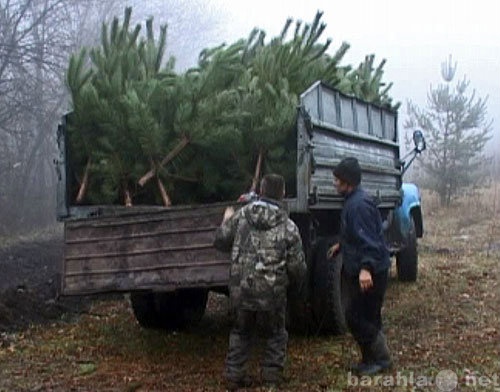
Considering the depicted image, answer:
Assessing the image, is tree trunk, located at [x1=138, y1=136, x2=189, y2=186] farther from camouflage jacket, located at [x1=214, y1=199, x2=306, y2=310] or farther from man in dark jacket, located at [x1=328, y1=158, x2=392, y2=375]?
man in dark jacket, located at [x1=328, y1=158, x2=392, y2=375]

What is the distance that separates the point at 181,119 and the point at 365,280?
1.92 m

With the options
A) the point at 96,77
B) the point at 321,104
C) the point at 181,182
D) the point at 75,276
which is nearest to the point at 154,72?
the point at 96,77

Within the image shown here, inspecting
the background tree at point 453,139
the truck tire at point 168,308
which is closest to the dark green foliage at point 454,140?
the background tree at point 453,139

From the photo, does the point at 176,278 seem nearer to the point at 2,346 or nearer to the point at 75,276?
the point at 75,276

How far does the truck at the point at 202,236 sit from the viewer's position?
5.34 metres

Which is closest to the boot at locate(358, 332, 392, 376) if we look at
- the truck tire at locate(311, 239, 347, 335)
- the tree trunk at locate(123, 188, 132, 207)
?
the truck tire at locate(311, 239, 347, 335)

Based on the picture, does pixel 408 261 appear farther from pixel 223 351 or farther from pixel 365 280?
pixel 365 280

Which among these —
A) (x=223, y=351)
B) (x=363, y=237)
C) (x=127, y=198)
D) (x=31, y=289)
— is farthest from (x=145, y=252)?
(x=31, y=289)

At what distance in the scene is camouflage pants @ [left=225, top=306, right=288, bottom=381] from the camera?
4.98m

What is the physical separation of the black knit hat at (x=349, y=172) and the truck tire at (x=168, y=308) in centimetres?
205

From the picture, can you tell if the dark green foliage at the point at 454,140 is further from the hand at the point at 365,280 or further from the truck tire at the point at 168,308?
the hand at the point at 365,280

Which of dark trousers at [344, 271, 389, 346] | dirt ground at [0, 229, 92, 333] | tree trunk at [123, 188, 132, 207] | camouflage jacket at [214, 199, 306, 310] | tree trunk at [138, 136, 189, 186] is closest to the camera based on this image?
camouflage jacket at [214, 199, 306, 310]

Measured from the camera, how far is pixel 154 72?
647 cm

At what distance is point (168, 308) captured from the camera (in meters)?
7.03
